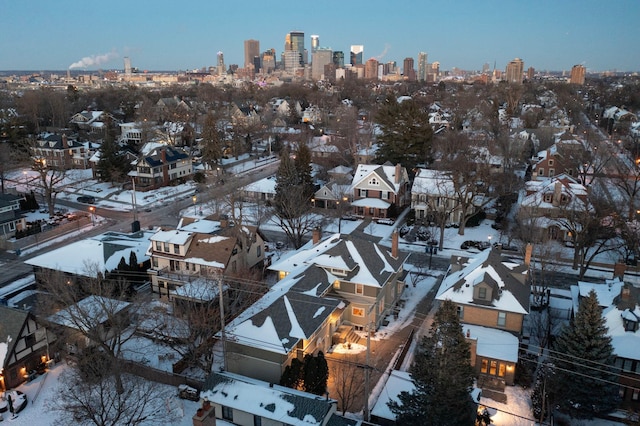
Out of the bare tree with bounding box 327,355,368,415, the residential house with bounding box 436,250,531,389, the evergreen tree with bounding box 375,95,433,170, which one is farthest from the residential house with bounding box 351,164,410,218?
the bare tree with bounding box 327,355,368,415

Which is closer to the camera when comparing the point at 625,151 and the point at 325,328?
the point at 325,328

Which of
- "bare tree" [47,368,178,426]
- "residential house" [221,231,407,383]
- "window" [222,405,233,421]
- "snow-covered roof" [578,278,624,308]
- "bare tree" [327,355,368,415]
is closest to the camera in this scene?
"bare tree" [47,368,178,426]

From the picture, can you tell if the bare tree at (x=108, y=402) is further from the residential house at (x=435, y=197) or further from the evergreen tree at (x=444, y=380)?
the residential house at (x=435, y=197)

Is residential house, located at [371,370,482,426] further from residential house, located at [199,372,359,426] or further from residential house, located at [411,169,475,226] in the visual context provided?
residential house, located at [411,169,475,226]

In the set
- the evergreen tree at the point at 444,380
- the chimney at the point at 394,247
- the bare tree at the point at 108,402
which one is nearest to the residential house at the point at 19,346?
the bare tree at the point at 108,402

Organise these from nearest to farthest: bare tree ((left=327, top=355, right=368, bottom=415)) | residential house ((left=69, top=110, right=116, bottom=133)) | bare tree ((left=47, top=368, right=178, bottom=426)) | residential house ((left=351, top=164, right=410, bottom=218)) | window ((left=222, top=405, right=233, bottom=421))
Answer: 1. bare tree ((left=47, top=368, right=178, bottom=426))
2. window ((left=222, top=405, right=233, bottom=421))
3. bare tree ((left=327, top=355, right=368, bottom=415))
4. residential house ((left=351, top=164, right=410, bottom=218))
5. residential house ((left=69, top=110, right=116, bottom=133))

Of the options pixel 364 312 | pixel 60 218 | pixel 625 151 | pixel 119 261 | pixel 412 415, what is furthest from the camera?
pixel 625 151

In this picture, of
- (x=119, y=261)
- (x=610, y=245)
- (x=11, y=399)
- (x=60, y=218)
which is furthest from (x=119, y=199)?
(x=610, y=245)

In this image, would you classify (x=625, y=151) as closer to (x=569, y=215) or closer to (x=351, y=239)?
(x=569, y=215)
